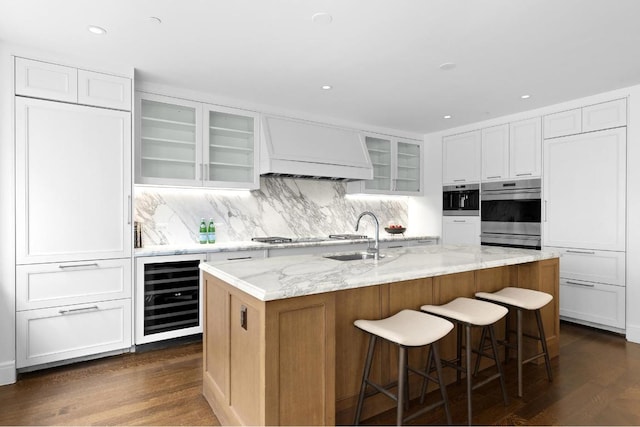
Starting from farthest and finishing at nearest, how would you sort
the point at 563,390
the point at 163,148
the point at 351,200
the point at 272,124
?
the point at 351,200 < the point at 272,124 < the point at 163,148 < the point at 563,390

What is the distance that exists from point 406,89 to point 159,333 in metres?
3.20

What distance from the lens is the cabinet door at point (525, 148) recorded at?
4.23 metres

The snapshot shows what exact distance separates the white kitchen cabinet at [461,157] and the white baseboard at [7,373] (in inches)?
196

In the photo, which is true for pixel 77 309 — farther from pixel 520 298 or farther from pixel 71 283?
pixel 520 298

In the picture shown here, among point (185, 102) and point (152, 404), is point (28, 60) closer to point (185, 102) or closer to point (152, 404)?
point (185, 102)

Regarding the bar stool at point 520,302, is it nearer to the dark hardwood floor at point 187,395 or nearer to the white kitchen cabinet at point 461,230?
the dark hardwood floor at point 187,395

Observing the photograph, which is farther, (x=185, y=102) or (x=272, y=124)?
(x=272, y=124)

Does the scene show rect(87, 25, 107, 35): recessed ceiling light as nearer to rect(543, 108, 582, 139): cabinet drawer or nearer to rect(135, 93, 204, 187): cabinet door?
rect(135, 93, 204, 187): cabinet door

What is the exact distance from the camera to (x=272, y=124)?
4.17 meters

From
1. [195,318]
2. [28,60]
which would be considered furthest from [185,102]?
[195,318]

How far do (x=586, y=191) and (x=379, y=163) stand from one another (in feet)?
7.81

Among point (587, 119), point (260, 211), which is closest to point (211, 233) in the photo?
point (260, 211)

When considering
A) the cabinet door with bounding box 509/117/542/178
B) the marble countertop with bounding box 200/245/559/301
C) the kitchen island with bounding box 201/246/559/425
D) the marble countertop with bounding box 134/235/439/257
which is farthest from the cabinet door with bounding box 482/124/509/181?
the kitchen island with bounding box 201/246/559/425

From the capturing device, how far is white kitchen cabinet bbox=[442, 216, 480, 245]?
4875 mm
